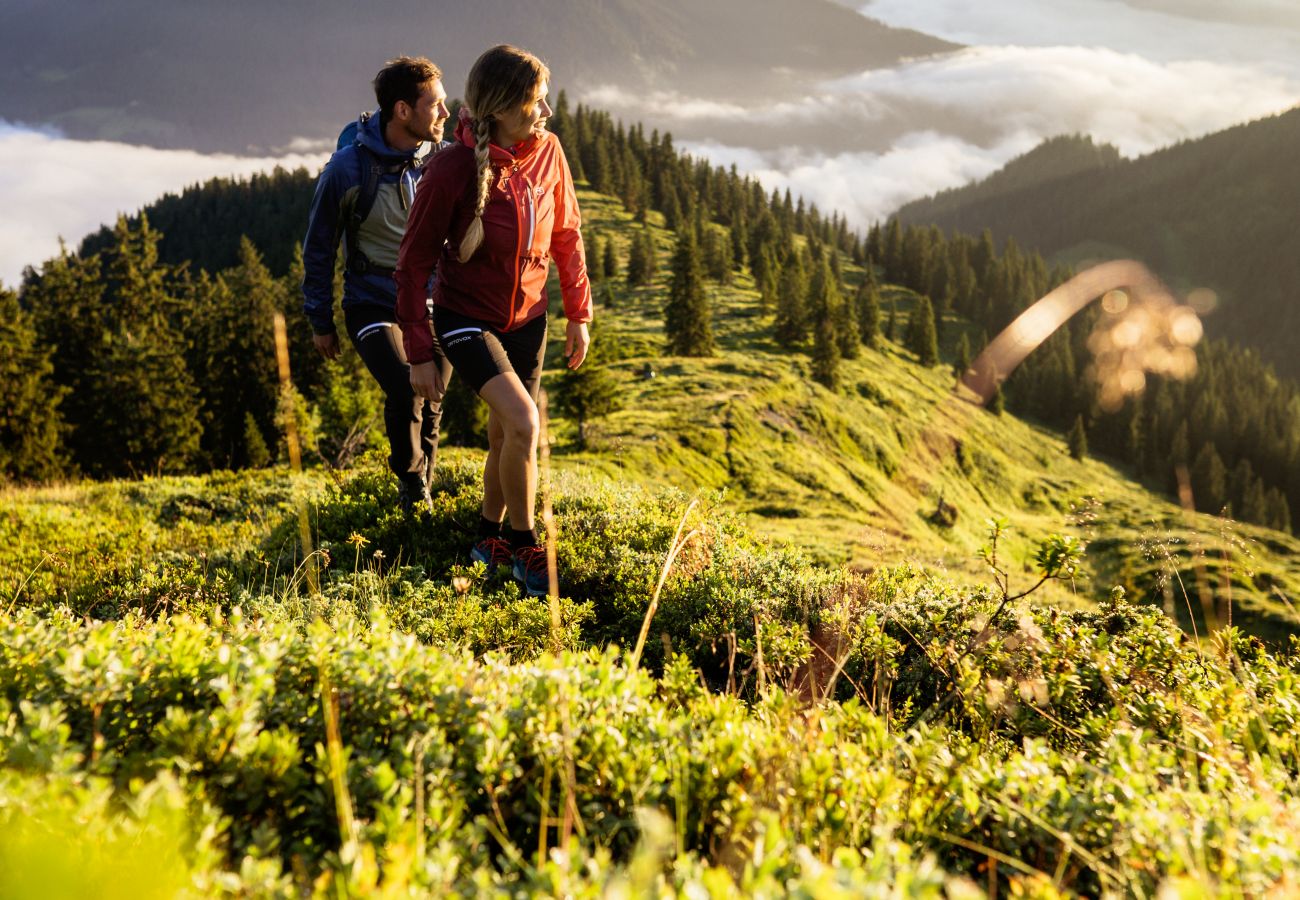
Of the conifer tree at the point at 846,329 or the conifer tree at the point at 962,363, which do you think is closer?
the conifer tree at the point at 846,329

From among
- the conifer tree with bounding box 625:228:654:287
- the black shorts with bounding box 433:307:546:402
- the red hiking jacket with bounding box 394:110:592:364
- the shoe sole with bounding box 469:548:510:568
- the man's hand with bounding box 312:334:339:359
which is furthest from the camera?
the conifer tree with bounding box 625:228:654:287

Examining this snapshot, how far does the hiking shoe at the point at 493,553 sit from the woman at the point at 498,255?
2cm

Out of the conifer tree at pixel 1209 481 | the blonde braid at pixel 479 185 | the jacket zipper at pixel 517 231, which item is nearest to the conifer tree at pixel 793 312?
the conifer tree at pixel 1209 481

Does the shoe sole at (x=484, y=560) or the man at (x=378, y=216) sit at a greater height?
the man at (x=378, y=216)

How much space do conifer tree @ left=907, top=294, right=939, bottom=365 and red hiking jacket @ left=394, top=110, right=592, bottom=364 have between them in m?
113

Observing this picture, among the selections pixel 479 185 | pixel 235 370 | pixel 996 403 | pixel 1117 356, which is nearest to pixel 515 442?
pixel 479 185

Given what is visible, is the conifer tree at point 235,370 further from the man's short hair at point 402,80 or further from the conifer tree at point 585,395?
the man's short hair at point 402,80

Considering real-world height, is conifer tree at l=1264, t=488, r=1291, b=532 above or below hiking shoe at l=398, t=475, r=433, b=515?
below

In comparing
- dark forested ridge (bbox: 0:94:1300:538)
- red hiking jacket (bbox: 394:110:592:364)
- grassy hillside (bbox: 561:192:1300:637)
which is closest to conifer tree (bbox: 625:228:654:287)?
dark forested ridge (bbox: 0:94:1300:538)

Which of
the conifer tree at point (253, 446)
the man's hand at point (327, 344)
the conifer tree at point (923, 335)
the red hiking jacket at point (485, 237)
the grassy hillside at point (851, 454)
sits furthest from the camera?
the conifer tree at point (923, 335)

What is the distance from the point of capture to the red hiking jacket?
4359mm

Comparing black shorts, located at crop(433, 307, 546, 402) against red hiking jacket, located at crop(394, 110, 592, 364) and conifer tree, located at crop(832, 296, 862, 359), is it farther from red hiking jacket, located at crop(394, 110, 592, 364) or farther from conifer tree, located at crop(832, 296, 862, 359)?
conifer tree, located at crop(832, 296, 862, 359)

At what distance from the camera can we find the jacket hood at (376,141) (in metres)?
5.87

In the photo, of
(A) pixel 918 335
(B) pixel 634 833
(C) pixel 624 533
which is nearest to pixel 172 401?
(C) pixel 624 533
